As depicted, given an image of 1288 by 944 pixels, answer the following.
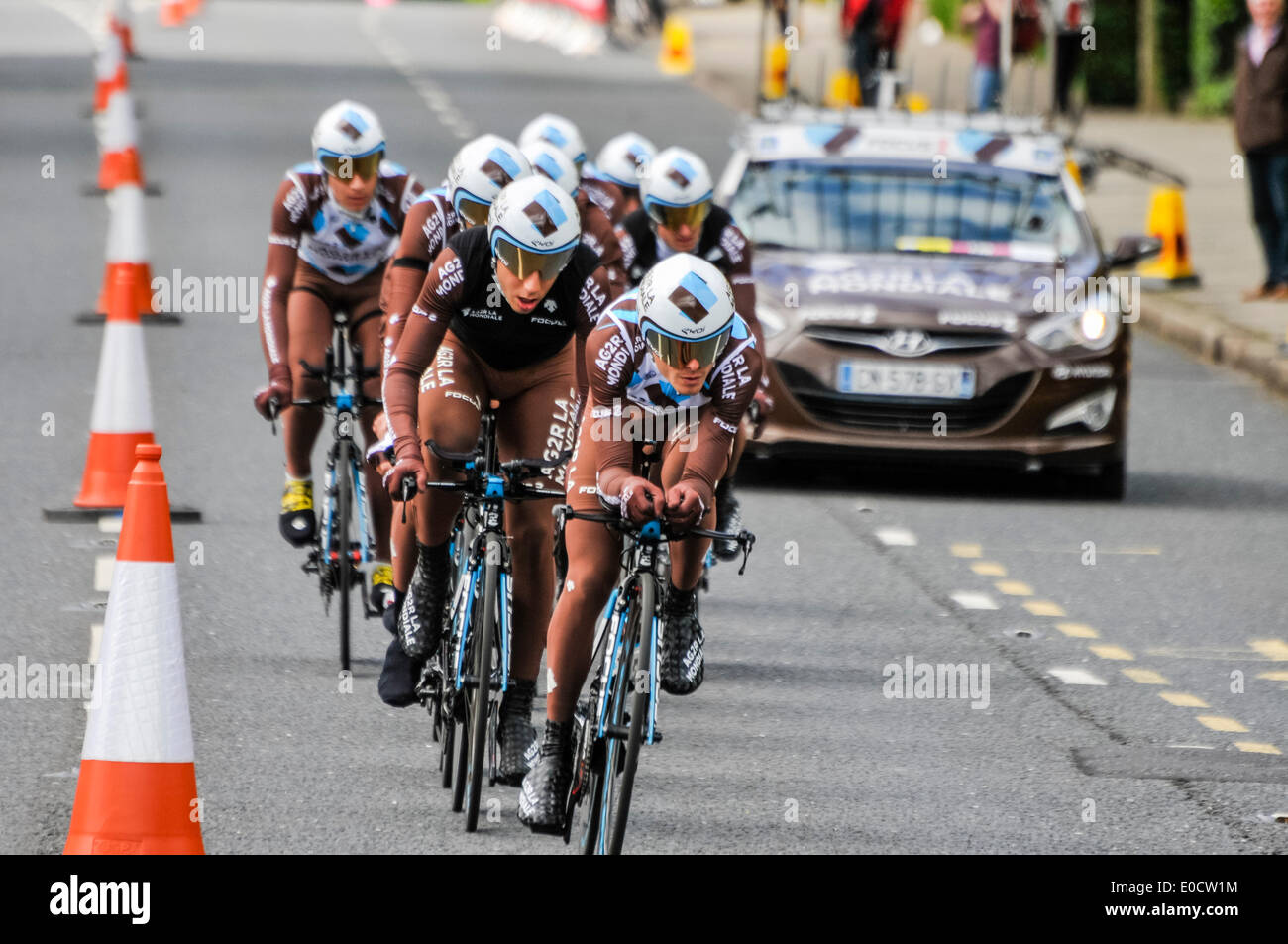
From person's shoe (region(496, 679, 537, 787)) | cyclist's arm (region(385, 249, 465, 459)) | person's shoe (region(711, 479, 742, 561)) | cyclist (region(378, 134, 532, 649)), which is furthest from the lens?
person's shoe (region(711, 479, 742, 561))

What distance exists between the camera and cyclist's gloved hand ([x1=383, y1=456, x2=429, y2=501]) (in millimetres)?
7262

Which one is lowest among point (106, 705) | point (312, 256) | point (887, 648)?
point (887, 648)

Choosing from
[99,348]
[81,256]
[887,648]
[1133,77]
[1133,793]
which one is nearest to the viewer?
[1133,793]

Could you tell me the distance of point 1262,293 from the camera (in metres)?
19.6

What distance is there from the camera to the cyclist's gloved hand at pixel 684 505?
6.60 meters

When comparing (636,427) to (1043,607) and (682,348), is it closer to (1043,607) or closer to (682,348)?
(682,348)

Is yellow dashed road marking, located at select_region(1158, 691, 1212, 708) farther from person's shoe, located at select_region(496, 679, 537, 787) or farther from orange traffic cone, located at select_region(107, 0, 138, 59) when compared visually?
orange traffic cone, located at select_region(107, 0, 138, 59)

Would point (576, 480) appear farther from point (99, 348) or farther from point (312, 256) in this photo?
point (99, 348)

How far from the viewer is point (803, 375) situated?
42.2ft

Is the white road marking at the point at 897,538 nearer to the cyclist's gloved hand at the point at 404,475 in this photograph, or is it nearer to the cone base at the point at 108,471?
the cone base at the point at 108,471

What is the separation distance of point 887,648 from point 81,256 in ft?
39.7

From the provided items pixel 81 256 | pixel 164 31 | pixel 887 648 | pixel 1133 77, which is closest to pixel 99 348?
pixel 81 256

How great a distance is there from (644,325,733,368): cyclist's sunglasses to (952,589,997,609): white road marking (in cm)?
401

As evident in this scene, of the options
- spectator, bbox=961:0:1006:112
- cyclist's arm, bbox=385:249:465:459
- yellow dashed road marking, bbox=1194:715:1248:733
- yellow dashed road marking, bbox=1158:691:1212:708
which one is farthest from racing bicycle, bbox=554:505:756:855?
spectator, bbox=961:0:1006:112
